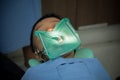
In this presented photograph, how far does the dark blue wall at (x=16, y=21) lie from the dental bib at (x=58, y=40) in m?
0.45

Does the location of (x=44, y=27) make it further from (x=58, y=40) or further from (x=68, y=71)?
(x=68, y=71)

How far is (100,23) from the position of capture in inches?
84.5

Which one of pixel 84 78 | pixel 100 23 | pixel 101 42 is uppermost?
pixel 84 78

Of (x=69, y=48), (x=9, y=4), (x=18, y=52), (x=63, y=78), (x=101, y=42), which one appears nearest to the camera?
(x=63, y=78)

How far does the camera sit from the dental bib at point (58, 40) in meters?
1.11

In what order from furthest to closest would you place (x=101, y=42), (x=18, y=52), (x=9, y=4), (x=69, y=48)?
(x=101, y=42) → (x=18, y=52) → (x=9, y=4) → (x=69, y=48)

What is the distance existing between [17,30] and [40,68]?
60 cm

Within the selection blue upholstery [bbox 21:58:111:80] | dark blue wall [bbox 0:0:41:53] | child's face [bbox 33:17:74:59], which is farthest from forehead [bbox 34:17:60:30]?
dark blue wall [bbox 0:0:41:53]

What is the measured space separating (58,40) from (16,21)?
0.53 metres

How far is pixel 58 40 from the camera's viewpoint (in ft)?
3.69

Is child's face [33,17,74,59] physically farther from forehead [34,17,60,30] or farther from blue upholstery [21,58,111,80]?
blue upholstery [21,58,111,80]

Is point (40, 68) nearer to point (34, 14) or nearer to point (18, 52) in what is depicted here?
point (34, 14)

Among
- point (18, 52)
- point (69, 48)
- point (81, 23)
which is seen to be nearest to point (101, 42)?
point (81, 23)

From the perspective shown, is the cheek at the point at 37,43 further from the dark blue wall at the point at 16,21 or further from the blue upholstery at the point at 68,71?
the dark blue wall at the point at 16,21
